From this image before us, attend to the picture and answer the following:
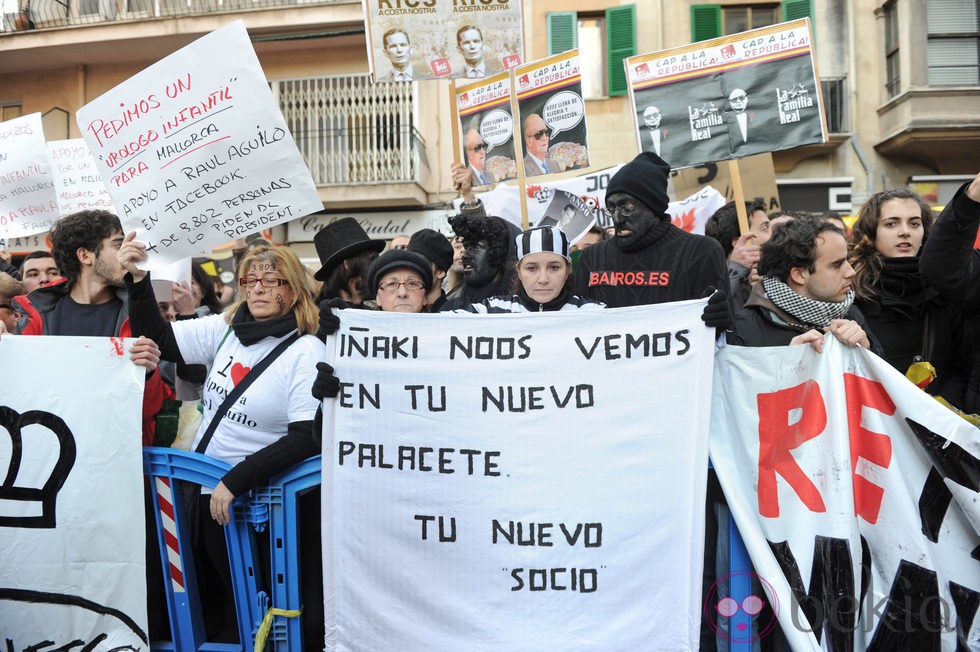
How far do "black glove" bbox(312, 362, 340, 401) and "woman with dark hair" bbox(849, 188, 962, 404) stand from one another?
241 cm

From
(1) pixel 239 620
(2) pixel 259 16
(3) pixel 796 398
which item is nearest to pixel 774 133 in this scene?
(3) pixel 796 398

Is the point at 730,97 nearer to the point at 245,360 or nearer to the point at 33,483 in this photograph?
the point at 245,360

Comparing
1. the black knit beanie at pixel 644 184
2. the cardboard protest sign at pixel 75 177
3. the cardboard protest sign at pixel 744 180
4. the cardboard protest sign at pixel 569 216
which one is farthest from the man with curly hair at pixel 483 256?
the cardboard protest sign at pixel 75 177

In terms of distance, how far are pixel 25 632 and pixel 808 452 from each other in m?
2.93

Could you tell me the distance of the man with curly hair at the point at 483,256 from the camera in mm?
4379

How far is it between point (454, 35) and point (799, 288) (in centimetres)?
300

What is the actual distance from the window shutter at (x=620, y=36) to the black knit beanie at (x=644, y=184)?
11.6 metres

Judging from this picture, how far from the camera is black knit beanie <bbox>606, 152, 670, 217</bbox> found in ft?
12.1

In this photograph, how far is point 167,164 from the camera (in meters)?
3.88

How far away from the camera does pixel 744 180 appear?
709cm

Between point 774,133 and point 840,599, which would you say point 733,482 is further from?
point 774,133

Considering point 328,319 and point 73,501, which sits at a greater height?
point 328,319

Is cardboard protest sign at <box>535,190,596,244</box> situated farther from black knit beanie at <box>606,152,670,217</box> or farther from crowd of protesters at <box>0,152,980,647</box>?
black knit beanie at <box>606,152,670,217</box>

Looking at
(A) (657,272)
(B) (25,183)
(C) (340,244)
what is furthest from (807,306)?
(B) (25,183)
